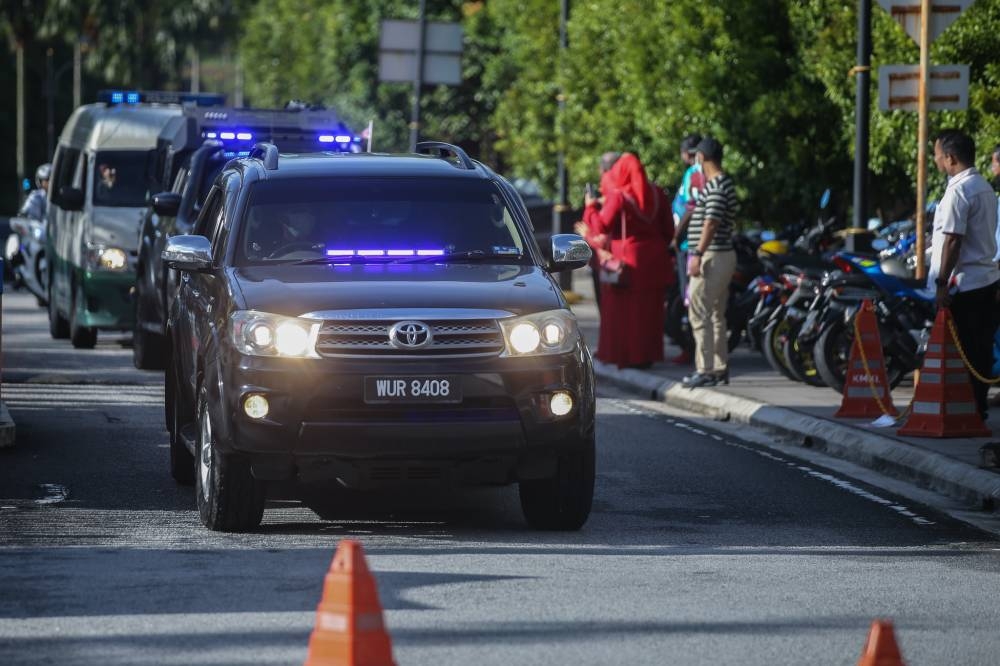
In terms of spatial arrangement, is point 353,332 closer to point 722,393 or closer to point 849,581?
point 849,581

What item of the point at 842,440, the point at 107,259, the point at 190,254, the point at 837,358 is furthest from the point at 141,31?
the point at 190,254

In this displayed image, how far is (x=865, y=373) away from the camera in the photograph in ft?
49.4

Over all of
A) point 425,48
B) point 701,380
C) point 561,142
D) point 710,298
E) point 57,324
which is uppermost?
point 425,48

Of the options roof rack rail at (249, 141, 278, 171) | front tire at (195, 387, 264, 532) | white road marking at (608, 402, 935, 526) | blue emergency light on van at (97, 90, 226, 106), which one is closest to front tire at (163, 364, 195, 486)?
roof rack rail at (249, 141, 278, 171)

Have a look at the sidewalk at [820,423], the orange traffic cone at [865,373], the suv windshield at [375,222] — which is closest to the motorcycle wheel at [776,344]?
the sidewalk at [820,423]

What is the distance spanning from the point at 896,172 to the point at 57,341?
9.24m

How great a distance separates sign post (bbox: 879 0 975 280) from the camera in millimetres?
16266

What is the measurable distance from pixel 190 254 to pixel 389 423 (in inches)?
62.7

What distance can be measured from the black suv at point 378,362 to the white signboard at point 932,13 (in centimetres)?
655

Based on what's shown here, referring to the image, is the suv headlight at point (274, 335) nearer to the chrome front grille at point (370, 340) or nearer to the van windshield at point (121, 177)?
the chrome front grille at point (370, 340)

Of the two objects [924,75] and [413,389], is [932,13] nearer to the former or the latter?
[924,75]

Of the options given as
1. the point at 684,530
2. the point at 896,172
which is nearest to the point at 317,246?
the point at 684,530

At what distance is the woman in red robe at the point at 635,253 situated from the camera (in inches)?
763

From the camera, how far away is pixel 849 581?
29.0ft
